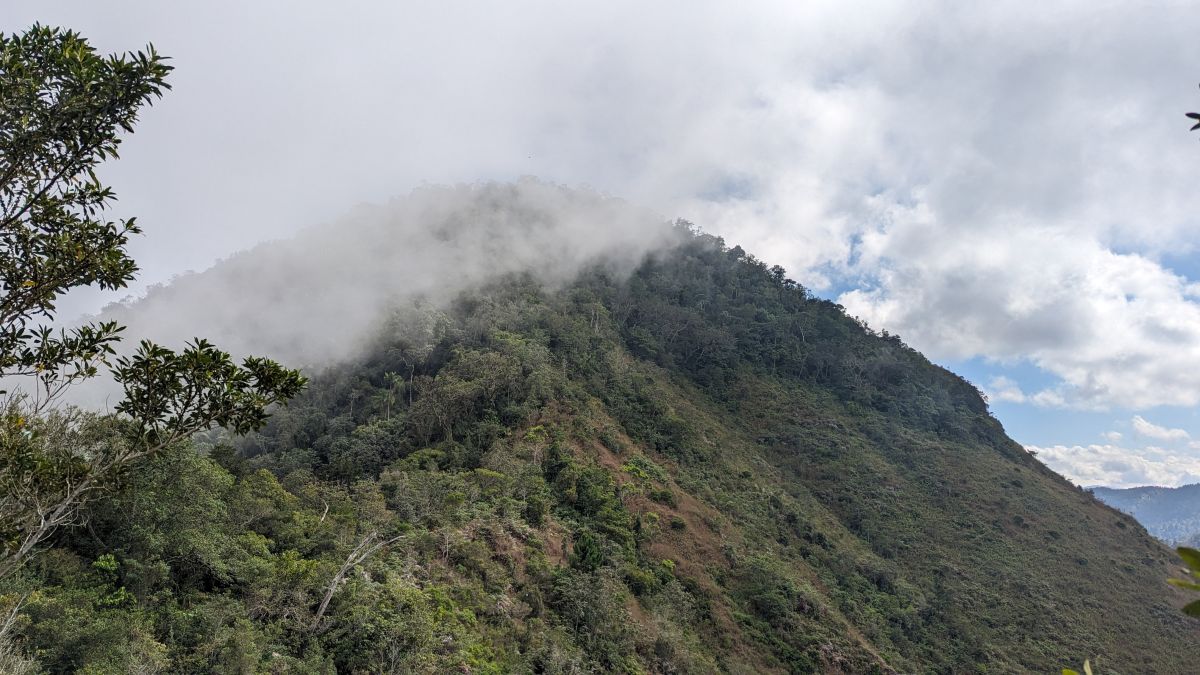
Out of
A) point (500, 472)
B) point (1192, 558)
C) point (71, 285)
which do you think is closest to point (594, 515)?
point (500, 472)

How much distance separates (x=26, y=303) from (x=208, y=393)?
1.64 m

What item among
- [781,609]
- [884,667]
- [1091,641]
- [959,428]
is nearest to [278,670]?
[781,609]

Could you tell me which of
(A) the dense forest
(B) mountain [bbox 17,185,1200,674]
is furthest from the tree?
(B) mountain [bbox 17,185,1200,674]

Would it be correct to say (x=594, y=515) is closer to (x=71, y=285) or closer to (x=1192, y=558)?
(x=71, y=285)

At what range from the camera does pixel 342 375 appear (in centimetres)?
4659

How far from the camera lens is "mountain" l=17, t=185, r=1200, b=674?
15461 millimetres

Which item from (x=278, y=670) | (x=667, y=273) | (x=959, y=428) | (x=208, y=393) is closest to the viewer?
(x=208, y=393)

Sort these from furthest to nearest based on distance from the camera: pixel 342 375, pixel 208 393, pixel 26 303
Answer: pixel 342 375
pixel 208 393
pixel 26 303

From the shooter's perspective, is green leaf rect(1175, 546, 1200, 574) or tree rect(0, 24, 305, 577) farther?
tree rect(0, 24, 305, 577)

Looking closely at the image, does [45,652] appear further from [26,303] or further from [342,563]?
[26,303]

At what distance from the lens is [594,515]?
97.5ft

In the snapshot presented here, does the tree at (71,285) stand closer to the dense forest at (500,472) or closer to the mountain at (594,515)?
the dense forest at (500,472)

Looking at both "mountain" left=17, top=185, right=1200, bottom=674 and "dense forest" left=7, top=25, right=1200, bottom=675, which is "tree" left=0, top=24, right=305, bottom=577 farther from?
"mountain" left=17, top=185, right=1200, bottom=674

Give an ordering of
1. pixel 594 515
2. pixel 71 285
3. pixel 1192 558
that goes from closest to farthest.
A: pixel 1192 558, pixel 71 285, pixel 594 515
